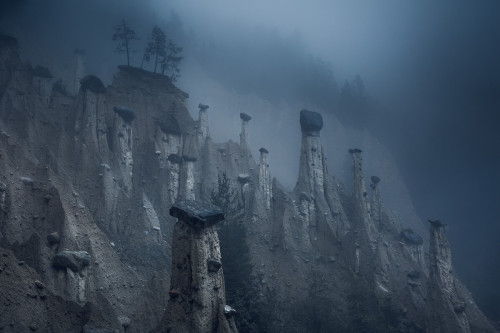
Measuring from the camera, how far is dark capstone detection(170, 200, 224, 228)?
13734 millimetres

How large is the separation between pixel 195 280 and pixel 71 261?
6524 mm

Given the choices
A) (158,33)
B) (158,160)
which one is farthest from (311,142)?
(158,33)

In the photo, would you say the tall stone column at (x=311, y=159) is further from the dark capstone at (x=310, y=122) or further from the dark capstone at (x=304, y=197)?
the dark capstone at (x=304, y=197)

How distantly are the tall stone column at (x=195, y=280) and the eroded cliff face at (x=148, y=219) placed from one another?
0.06 meters

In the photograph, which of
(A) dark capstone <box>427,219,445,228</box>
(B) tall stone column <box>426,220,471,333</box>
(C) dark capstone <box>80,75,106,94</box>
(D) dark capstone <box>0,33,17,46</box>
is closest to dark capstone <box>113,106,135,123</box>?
(C) dark capstone <box>80,75,106,94</box>

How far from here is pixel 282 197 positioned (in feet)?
110

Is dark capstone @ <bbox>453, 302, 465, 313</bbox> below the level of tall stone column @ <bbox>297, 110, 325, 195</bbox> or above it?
below

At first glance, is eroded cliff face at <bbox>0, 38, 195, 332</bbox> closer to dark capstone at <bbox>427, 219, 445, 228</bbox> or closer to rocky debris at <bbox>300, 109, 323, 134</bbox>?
rocky debris at <bbox>300, 109, 323, 134</bbox>

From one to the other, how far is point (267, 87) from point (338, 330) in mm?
54354

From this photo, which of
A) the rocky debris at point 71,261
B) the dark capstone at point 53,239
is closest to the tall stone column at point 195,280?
the rocky debris at point 71,261

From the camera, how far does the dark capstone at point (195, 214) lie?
1373cm

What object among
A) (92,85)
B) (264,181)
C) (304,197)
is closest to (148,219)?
(264,181)

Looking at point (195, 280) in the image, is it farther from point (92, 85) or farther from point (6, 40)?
point (6, 40)

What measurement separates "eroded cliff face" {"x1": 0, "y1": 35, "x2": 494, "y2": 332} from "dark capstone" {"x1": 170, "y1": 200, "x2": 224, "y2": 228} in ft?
1.61
